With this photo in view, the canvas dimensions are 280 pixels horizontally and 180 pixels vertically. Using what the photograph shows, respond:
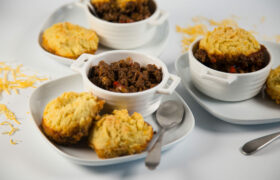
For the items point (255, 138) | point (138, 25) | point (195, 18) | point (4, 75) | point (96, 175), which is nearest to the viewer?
point (96, 175)

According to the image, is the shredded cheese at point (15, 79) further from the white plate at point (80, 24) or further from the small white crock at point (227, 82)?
the small white crock at point (227, 82)

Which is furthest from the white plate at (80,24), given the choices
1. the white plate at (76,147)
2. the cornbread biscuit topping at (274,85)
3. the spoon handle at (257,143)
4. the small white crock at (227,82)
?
the spoon handle at (257,143)

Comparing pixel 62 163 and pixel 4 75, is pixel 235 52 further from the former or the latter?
pixel 4 75

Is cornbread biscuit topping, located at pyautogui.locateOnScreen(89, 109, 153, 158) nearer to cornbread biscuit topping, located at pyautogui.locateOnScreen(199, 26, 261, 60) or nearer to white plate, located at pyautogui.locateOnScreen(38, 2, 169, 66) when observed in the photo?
cornbread biscuit topping, located at pyautogui.locateOnScreen(199, 26, 261, 60)

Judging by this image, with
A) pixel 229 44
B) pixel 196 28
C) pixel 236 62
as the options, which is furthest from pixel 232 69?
pixel 196 28

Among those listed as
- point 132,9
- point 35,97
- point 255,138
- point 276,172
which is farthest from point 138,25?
→ point 276,172

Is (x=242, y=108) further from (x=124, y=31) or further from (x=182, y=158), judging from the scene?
(x=124, y=31)
